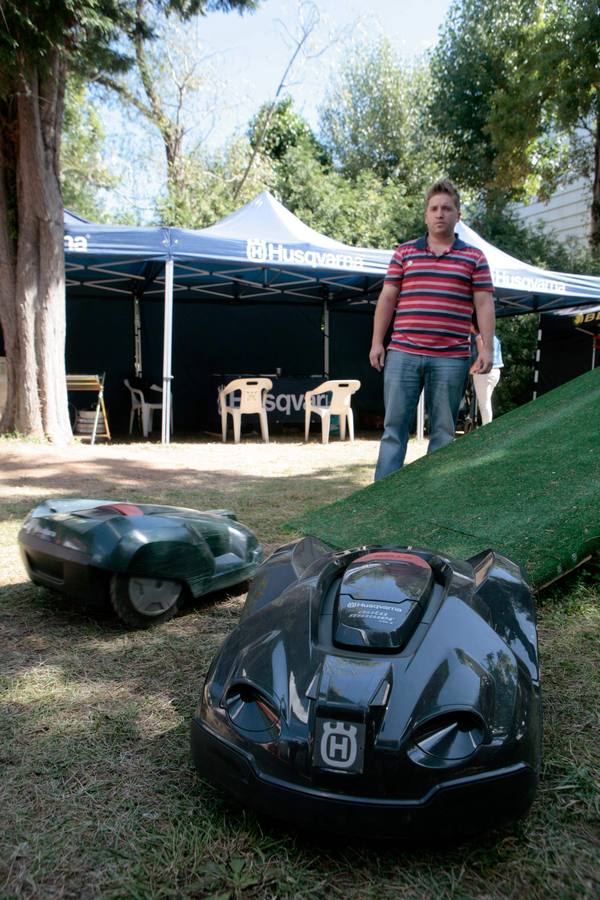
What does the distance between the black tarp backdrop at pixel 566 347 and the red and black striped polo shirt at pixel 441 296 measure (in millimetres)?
8964

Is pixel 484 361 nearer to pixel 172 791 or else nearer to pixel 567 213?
pixel 172 791

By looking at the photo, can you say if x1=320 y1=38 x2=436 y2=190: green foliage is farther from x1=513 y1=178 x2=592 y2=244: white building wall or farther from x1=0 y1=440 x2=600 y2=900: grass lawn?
x1=0 y1=440 x2=600 y2=900: grass lawn

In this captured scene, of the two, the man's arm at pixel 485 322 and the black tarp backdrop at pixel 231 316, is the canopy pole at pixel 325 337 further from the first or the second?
the man's arm at pixel 485 322

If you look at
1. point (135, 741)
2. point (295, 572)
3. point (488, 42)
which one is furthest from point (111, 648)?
point (488, 42)

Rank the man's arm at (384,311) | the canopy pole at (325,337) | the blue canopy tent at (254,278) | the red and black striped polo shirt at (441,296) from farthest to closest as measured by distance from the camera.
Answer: the canopy pole at (325,337)
the blue canopy tent at (254,278)
the man's arm at (384,311)
the red and black striped polo shirt at (441,296)

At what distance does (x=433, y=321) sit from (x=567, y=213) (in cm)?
1931

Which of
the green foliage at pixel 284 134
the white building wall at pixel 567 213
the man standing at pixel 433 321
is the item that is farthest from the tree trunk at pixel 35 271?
the green foliage at pixel 284 134

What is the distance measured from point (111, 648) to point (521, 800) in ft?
4.65

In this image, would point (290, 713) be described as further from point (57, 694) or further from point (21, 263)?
point (21, 263)

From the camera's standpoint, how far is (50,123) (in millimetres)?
7953

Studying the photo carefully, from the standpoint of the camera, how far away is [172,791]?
1.47m

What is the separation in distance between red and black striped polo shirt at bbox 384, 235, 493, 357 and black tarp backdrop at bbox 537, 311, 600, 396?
896 cm

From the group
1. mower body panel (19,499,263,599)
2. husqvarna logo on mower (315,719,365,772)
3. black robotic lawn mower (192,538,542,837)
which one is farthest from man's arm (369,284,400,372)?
husqvarna logo on mower (315,719,365,772)

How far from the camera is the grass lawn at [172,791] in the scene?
3.96 ft
